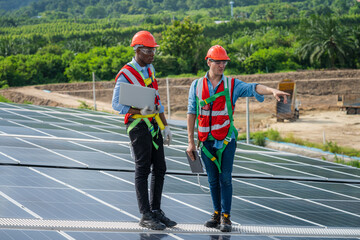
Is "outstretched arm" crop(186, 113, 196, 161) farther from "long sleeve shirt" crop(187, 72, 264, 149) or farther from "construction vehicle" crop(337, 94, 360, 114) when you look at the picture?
"construction vehicle" crop(337, 94, 360, 114)

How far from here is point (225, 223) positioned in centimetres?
631

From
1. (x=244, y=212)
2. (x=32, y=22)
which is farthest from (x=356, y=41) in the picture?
(x=32, y=22)

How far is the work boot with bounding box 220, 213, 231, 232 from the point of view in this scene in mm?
6266

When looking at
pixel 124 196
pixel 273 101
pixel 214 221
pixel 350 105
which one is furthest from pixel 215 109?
pixel 273 101

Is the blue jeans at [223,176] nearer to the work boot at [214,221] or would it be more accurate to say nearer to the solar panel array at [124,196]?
the work boot at [214,221]

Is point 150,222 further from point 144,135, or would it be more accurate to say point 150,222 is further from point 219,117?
point 219,117

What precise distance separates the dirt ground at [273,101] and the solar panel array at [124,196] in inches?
1019

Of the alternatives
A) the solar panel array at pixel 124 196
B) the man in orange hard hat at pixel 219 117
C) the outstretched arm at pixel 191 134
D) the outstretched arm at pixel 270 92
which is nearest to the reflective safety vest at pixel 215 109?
the man in orange hard hat at pixel 219 117

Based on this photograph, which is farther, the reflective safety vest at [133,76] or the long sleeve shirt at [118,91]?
the reflective safety vest at [133,76]

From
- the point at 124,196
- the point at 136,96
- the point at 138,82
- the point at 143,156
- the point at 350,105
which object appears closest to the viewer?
the point at 136,96

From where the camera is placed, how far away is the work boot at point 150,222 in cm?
600

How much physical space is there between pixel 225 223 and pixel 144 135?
152cm

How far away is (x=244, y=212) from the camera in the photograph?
7.41 m

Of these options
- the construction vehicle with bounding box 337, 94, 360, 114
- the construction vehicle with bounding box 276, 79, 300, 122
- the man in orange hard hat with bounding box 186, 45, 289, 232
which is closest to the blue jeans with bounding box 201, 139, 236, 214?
the man in orange hard hat with bounding box 186, 45, 289, 232
